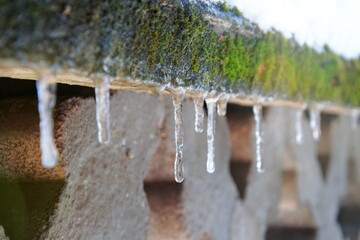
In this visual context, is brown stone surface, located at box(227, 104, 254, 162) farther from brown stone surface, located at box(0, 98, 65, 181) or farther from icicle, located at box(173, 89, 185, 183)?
brown stone surface, located at box(0, 98, 65, 181)

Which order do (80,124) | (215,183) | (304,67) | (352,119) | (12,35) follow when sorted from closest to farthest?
(12,35) → (80,124) → (304,67) → (215,183) → (352,119)

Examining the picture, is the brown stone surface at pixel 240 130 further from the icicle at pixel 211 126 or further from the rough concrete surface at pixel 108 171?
the icicle at pixel 211 126

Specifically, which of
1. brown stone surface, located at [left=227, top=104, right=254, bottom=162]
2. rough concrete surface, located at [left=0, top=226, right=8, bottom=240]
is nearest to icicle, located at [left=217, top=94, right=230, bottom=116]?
rough concrete surface, located at [left=0, top=226, right=8, bottom=240]

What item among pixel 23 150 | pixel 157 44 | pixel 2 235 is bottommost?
pixel 2 235

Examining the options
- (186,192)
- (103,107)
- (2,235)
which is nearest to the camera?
(103,107)

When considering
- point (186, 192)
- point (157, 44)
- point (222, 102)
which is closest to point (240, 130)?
point (186, 192)

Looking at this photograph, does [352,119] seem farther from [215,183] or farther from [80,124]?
[80,124]

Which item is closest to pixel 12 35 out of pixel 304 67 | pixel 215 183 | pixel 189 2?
pixel 189 2

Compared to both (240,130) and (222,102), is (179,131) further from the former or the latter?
(240,130)

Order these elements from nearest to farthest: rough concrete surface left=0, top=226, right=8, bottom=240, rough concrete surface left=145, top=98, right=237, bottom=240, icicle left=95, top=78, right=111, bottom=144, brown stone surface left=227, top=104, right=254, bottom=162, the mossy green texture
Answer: the mossy green texture < icicle left=95, top=78, right=111, bottom=144 < rough concrete surface left=0, top=226, right=8, bottom=240 < rough concrete surface left=145, top=98, right=237, bottom=240 < brown stone surface left=227, top=104, right=254, bottom=162
